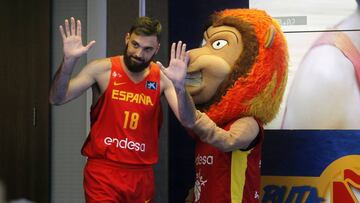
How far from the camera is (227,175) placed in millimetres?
3326

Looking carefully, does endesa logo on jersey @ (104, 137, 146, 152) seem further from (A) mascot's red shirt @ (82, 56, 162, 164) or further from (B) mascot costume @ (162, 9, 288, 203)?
(B) mascot costume @ (162, 9, 288, 203)

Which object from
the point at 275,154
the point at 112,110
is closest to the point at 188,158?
the point at 275,154

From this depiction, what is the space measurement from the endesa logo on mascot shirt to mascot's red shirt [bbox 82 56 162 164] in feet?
4.01

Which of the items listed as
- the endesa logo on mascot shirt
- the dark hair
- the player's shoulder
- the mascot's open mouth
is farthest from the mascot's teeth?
the endesa logo on mascot shirt

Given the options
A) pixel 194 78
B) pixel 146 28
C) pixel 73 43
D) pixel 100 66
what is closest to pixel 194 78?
pixel 194 78

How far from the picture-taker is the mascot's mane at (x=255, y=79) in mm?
3371

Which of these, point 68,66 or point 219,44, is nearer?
point 68,66

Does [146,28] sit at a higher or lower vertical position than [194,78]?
higher

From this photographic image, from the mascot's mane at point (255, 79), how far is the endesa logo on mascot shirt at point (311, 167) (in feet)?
2.29

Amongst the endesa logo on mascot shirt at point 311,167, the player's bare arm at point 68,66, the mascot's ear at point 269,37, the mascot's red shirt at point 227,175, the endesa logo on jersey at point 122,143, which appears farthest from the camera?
the endesa logo on mascot shirt at point 311,167

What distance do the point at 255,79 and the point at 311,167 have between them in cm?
109

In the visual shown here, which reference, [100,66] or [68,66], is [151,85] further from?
[68,66]

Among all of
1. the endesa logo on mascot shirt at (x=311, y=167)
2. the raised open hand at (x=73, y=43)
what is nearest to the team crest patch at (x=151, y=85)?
the raised open hand at (x=73, y=43)

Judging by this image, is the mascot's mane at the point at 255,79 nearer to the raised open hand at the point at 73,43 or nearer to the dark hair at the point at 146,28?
the dark hair at the point at 146,28
